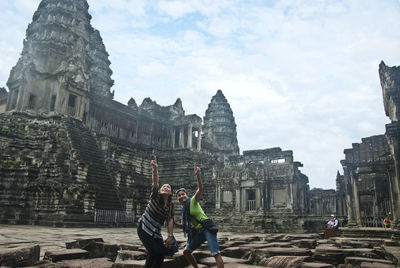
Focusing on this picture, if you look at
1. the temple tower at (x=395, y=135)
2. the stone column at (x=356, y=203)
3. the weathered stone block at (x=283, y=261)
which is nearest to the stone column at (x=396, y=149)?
the temple tower at (x=395, y=135)

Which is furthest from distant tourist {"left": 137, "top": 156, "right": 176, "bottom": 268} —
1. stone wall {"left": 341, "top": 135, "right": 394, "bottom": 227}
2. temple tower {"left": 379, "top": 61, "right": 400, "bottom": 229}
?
stone wall {"left": 341, "top": 135, "right": 394, "bottom": 227}

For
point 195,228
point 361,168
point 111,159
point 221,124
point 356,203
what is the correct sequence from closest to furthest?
1. point 195,228
2. point 356,203
3. point 361,168
4. point 111,159
5. point 221,124

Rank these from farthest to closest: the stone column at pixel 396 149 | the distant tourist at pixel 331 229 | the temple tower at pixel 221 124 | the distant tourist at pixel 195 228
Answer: the temple tower at pixel 221 124, the stone column at pixel 396 149, the distant tourist at pixel 331 229, the distant tourist at pixel 195 228

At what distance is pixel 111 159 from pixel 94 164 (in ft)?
14.0

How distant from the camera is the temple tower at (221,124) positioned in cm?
5172

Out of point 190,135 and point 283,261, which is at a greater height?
point 190,135

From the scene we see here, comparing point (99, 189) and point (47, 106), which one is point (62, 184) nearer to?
point (99, 189)

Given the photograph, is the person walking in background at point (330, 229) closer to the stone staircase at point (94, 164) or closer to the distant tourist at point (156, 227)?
the distant tourist at point (156, 227)

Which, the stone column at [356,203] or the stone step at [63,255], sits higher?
the stone column at [356,203]

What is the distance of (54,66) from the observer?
91.5ft

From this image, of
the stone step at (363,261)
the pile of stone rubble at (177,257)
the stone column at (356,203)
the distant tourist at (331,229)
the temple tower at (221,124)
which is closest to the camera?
the pile of stone rubble at (177,257)

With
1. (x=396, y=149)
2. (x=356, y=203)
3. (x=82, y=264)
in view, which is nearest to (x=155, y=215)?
(x=82, y=264)

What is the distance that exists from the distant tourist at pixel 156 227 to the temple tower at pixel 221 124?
45.4 m

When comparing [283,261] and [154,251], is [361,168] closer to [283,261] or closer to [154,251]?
[283,261]
